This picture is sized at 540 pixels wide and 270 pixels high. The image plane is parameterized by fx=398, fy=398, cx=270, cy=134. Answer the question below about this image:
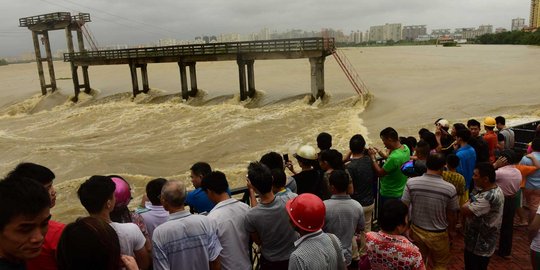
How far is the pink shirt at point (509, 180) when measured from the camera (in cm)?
431

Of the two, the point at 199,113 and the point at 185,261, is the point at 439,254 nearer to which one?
the point at 185,261

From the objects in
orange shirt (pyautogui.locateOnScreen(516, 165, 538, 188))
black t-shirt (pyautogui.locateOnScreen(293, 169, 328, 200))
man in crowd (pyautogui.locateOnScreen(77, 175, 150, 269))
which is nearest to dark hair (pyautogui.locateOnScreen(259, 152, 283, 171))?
black t-shirt (pyautogui.locateOnScreen(293, 169, 328, 200))

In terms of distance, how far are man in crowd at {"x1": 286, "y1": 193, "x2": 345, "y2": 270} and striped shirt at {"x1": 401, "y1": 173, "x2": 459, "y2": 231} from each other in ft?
4.91

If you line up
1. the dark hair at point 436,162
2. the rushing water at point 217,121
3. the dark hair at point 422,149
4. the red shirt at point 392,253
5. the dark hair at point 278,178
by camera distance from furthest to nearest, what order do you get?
1. the rushing water at point 217,121
2. the dark hair at point 422,149
3. the dark hair at point 436,162
4. the dark hair at point 278,178
5. the red shirt at point 392,253

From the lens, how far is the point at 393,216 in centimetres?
272

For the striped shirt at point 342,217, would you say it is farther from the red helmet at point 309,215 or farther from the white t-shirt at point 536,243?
the white t-shirt at point 536,243

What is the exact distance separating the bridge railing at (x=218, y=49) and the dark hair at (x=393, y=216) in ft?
67.3

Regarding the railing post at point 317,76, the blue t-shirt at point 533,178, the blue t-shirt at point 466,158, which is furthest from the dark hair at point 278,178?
the railing post at point 317,76

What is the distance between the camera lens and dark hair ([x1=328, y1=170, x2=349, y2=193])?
3.34m

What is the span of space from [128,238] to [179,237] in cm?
36

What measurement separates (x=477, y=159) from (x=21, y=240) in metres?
5.23

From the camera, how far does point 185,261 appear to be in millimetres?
2934

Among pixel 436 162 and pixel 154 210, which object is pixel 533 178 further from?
pixel 154 210

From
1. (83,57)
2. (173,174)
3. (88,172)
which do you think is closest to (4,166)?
(88,172)
